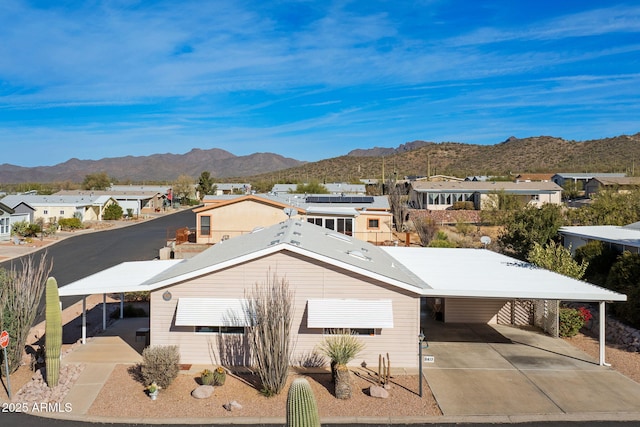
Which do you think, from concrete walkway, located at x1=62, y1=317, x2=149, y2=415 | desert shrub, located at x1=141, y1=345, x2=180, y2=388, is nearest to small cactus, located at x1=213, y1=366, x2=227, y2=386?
desert shrub, located at x1=141, y1=345, x2=180, y2=388

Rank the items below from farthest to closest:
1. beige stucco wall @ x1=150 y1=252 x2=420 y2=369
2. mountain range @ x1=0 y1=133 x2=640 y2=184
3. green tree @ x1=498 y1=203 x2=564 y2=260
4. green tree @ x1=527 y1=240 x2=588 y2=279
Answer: mountain range @ x1=0 y1=133 x2=640 y2=184 < green tree @ x1=498 y1=203 x2=564 y2=260 < green tree @ x1=527 y1=240 x2=588 y2=279 < beige stucco wall @ x1=150 y1=252 x2=420 y2=369

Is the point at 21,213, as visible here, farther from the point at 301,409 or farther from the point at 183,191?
the point at 301,409

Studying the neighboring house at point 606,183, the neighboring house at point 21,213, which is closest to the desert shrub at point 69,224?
the neighboring house at point 21,213

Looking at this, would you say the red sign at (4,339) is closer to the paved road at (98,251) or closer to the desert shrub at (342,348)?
the desert shrub at (342,348)

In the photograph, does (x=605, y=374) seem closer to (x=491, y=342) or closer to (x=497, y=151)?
(x=491, y=342)

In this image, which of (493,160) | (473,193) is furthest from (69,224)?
(493,160)

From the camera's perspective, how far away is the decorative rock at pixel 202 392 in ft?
38.3

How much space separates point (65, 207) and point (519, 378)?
5224 centimetres

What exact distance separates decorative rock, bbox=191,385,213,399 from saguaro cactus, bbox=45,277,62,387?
323cm

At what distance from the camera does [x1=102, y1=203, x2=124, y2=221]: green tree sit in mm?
59156

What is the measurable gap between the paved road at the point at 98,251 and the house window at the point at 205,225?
2112mm

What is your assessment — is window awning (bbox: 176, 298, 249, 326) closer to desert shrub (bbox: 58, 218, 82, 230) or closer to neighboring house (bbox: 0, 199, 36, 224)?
neighboring house (bbox: 0, 199, 36, 224)

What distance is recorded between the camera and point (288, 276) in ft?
45.7

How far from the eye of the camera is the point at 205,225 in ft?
110
